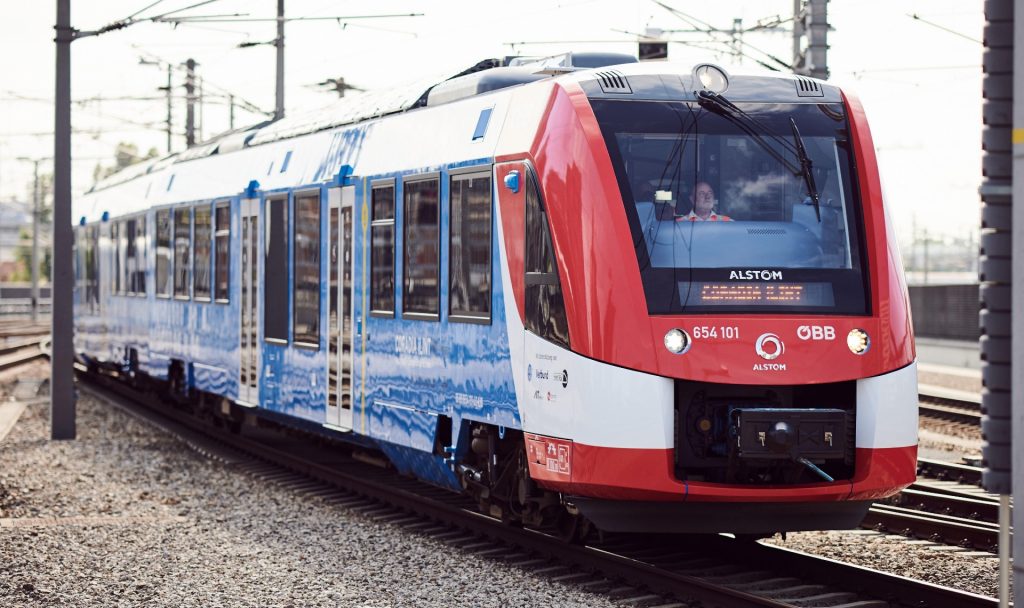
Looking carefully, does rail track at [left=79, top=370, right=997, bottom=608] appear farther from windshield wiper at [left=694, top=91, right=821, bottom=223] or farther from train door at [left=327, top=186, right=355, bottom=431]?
windshield wiper at [left=694, top=91, right=821, bottom=223]

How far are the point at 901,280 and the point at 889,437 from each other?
93 centimetres

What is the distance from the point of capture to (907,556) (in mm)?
10031

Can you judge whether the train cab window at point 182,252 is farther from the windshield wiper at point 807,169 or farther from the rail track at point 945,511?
the windshield wiper at point 807,169

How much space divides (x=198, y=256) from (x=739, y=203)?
9991mm

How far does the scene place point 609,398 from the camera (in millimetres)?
8625

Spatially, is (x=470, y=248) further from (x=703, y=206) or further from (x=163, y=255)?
(x=163, y=255)

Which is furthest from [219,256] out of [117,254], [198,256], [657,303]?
[657,303]

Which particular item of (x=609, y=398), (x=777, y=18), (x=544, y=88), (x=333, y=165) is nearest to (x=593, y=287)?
(x=609, y=398)

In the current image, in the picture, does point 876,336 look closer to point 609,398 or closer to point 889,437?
point 889,437

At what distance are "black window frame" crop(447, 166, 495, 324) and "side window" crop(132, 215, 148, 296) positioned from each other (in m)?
10.9

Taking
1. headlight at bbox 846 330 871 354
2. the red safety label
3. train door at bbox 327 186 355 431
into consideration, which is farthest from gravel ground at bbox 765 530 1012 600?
train door at bbox 327 186 355 431

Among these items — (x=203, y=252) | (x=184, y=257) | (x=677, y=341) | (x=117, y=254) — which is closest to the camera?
(x=677, y=341)

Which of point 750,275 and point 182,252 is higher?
point 182,252

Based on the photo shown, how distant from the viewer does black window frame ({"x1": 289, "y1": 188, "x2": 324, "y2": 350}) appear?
13.3 meters
